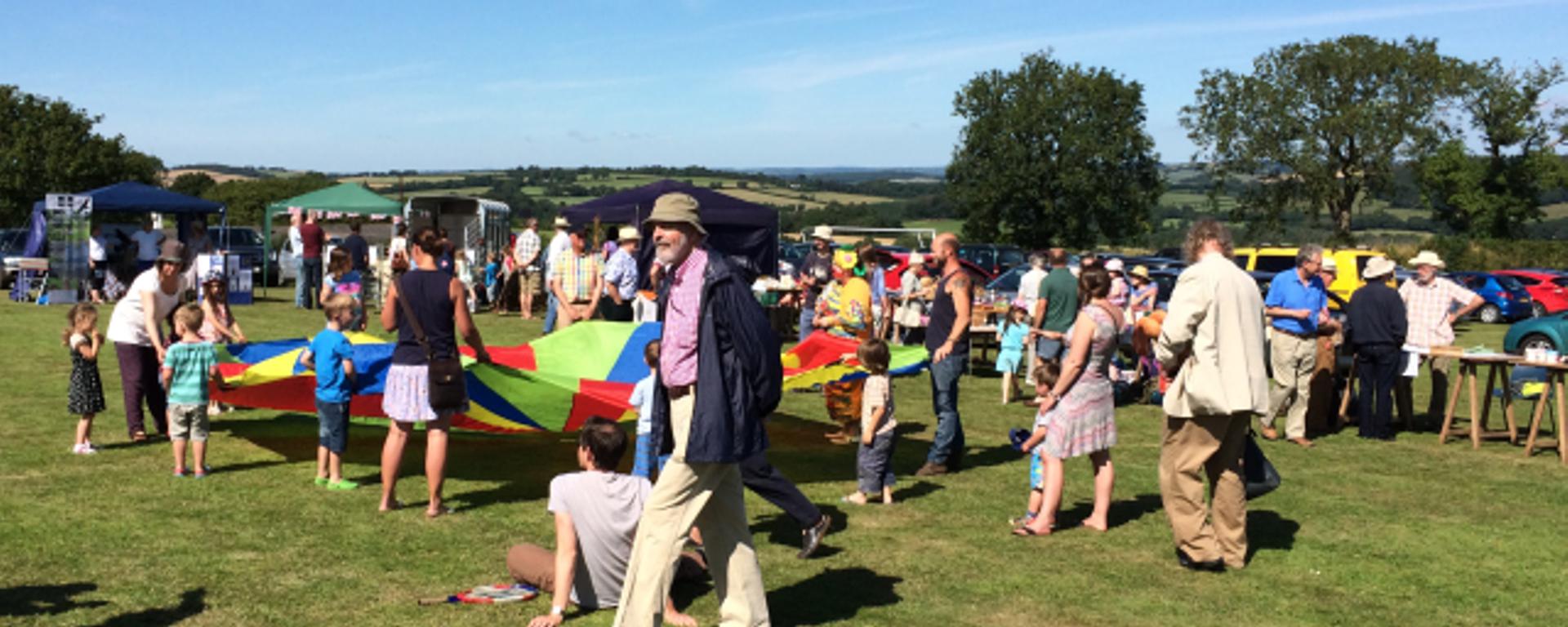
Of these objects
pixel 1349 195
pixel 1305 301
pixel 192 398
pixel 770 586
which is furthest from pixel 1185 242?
pixel 1349 195

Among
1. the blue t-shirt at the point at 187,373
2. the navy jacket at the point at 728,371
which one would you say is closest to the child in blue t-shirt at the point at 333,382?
the blue t-shirt at the point at 187,373

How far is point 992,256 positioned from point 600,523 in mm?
27610

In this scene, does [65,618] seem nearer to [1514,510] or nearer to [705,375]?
[705,375]

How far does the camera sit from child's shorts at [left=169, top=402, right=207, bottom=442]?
28.9 feet

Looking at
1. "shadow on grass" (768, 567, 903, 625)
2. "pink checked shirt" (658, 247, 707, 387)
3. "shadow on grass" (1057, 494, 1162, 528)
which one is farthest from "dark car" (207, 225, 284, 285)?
"pink checked shirt" (658, 247, 707, 387)

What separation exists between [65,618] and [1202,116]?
222 ft

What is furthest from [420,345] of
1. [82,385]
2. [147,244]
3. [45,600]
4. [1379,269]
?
[147,244]

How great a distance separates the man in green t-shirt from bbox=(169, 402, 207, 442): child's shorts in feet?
22.9

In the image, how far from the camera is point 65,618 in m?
5.93

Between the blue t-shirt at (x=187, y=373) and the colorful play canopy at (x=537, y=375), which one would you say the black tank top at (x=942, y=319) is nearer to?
the colorful play canopy at (x=537, y=375)

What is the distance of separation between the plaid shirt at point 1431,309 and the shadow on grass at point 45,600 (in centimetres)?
1078

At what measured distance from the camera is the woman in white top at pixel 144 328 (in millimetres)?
9906

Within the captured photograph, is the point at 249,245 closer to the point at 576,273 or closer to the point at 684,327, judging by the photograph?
the point at 576,273

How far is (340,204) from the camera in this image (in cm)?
2925
